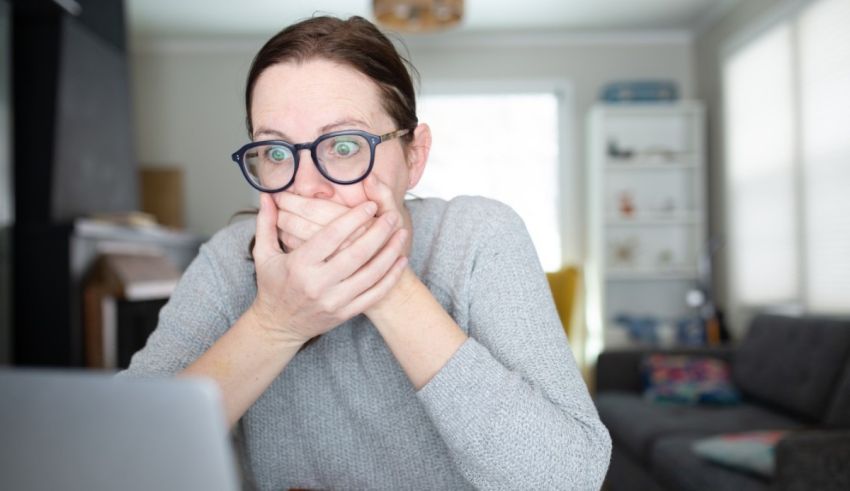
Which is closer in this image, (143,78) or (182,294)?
(182,294)

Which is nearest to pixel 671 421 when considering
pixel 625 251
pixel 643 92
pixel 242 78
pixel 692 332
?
pixel 692 332


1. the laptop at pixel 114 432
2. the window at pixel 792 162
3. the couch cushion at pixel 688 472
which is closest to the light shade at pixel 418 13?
the window at pixel 792 162

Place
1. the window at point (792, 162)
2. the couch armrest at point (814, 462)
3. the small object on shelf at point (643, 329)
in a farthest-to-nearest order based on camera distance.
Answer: the small object on shelf at point (643, 329) → the window at point (792, 162) → the couch armrest at point (814, 462)

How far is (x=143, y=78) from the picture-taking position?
644cm

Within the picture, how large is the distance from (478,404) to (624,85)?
5442mm

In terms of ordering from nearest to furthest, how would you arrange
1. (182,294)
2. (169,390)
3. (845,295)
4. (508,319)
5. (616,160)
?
1. (169,390)
2. (508,319)
3. (182,294)
4. (845,295)
5. (616,160)

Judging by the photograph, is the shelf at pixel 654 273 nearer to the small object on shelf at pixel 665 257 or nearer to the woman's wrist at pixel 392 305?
the small object on shelf at pixel 665 257

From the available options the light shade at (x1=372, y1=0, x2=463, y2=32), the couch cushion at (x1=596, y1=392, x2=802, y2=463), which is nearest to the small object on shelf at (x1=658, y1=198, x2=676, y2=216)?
the light shade at (x1=372, y1=0, x2=463, y2=32)

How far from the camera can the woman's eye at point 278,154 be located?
89 cm

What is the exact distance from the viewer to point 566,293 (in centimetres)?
189

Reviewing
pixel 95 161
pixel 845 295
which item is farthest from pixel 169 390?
pixel 95 161

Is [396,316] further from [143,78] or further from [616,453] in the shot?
[143,78]

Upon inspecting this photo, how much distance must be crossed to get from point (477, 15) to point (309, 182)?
5296 mm

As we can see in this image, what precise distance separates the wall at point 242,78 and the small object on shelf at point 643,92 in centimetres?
55
